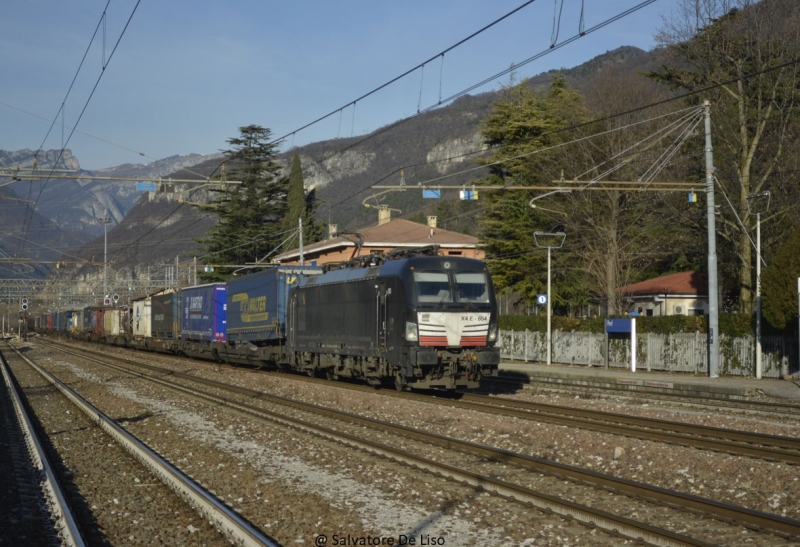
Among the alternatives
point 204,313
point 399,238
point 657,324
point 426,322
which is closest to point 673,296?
point 657,324

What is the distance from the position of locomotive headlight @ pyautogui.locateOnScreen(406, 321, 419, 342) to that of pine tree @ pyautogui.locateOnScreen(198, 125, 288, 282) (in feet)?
179

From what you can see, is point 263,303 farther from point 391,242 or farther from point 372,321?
point 391,242

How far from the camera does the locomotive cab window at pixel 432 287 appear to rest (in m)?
20.7

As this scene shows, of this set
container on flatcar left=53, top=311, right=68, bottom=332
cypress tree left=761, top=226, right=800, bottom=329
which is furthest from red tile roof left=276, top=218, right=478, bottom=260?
cypress tree left=761, top=226, right=800, bottom=329

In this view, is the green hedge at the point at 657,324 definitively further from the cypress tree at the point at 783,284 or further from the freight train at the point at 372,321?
the freight train at the point at 372,321

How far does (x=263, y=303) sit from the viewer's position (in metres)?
32.4

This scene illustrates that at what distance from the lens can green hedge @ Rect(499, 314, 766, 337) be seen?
30.3 meters

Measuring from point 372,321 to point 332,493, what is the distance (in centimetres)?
1199

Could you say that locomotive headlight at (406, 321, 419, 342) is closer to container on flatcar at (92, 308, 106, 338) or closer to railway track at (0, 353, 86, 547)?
railway track at (0, 353, 86, 547)

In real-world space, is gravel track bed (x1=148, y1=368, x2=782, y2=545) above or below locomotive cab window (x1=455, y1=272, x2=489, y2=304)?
below

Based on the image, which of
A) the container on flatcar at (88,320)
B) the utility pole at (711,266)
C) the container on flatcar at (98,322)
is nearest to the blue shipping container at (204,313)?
the utility pole at (711,266)

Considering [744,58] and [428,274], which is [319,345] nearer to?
[428,274]

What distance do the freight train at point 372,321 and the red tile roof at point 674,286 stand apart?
2212cm

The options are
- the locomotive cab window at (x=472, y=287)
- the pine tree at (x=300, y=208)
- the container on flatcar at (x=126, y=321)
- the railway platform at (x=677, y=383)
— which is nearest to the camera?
the locomotive cab window at (x=472, y=287)
